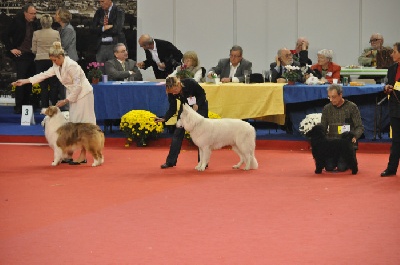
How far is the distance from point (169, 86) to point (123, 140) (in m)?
2.94

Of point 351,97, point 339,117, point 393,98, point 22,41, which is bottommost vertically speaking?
point 339,117

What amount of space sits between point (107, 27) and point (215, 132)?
16.3 feet

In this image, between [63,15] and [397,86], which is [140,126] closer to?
[63,15]

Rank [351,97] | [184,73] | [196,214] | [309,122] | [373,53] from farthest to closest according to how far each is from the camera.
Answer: [373,53], [184,73], [351,97], [309,122], [196,214]

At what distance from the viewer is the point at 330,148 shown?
9227 millimetres

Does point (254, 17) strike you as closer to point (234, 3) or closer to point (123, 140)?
point (234, 3)

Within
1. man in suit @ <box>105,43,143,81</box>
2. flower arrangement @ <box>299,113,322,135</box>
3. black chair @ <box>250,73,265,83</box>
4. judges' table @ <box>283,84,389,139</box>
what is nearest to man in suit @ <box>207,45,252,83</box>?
black chair @ <box>250,73,265,83</box>

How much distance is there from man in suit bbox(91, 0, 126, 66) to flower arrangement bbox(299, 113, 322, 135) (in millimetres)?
3868

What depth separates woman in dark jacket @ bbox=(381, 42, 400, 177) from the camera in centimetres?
881

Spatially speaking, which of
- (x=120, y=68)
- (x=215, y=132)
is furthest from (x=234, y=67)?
(x=215, y=132)

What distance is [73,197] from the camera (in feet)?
26.0

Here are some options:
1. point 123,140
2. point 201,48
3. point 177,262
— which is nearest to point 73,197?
point 177,262

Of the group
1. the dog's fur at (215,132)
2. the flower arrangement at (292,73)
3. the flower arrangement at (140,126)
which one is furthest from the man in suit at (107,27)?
the dog's fur at (215,132)

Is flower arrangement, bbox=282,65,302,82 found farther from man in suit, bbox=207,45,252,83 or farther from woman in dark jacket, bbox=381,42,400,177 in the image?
woman in dark jacket, bbox=381,42,400,177
